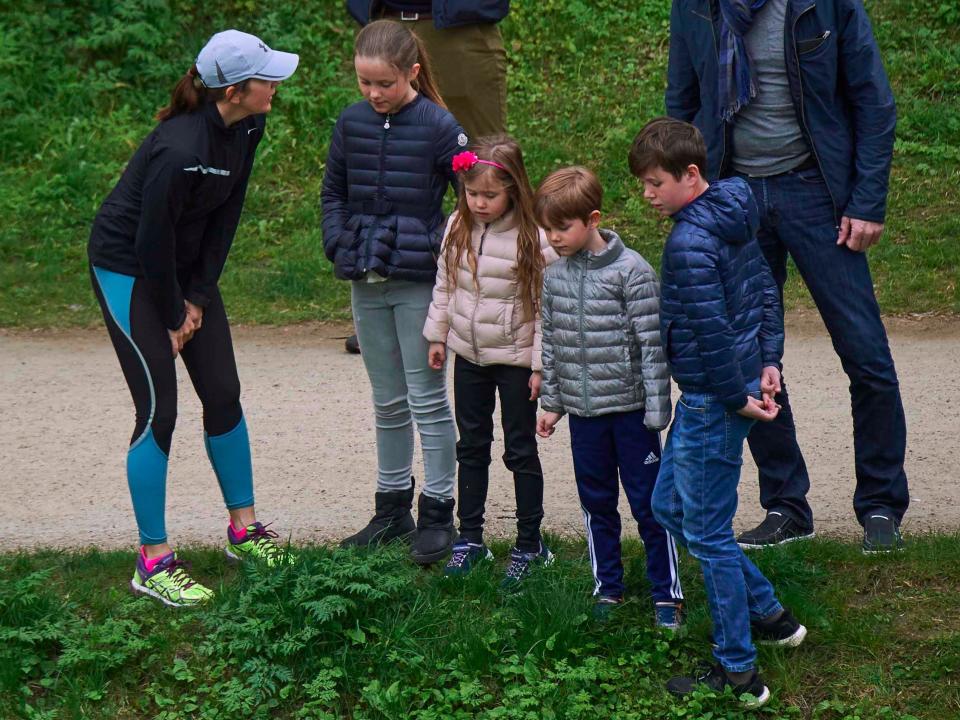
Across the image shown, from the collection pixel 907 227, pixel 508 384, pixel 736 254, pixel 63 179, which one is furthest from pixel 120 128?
pixel 736 254

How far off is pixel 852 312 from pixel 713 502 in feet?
3.93

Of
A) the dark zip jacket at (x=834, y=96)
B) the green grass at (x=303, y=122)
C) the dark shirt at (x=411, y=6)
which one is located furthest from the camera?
the green grass at (x=303, y=122)

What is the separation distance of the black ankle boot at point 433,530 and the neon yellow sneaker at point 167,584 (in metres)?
0.77

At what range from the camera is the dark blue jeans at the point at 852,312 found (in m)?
4.75

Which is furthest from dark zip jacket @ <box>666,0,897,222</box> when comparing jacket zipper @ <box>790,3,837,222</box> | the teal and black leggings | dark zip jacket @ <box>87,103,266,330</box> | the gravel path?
the teal and black leggings

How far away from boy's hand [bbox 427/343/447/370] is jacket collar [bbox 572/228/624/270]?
2.36ft

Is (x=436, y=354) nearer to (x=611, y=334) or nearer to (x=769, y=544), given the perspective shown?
(x=611, y=334)

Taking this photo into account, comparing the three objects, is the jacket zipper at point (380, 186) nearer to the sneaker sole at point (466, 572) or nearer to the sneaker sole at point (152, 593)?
the sneaker sole at point (466, 572)

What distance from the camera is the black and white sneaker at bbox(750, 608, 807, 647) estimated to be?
4.19 m

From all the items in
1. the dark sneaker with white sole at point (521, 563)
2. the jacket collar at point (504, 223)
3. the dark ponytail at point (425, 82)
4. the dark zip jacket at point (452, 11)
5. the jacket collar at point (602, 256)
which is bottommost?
the dark sneaker with white sole at point (521, 563)

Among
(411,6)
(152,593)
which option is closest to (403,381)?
(152,593)

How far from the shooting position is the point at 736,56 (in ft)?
15.2

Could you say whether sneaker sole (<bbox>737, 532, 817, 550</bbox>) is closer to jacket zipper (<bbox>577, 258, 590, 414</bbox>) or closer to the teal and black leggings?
jacket zipper (<bbox>577, 258, 590, 414</bbox>)

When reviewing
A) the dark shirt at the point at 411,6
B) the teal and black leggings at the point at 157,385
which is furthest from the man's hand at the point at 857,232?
the dark shirt at the point at 411,6
